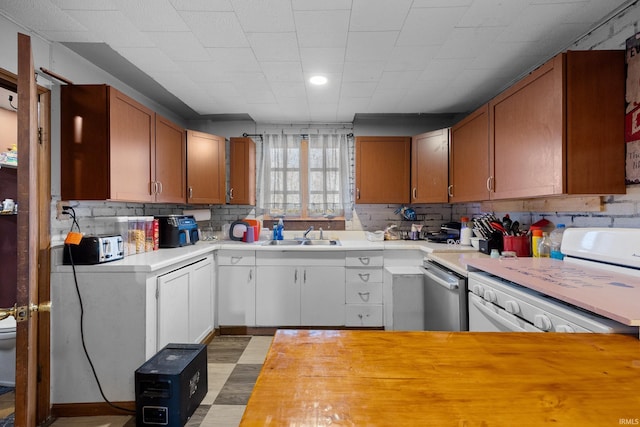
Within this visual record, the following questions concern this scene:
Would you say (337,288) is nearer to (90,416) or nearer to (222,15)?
(90,416)

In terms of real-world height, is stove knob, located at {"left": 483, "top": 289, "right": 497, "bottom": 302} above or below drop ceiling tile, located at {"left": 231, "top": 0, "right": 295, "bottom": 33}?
below

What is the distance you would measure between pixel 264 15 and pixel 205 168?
6.21ft

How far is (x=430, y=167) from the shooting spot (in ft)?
10.7

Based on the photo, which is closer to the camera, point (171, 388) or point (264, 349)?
point (171, 388)

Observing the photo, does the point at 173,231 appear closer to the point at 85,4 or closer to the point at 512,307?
the point at 85,4

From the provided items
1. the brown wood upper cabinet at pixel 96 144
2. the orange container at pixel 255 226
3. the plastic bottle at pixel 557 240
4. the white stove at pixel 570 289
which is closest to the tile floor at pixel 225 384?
the orange container at pixel 255 226

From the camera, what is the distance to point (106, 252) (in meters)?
2.00

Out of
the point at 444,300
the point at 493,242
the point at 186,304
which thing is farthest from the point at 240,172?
the point at 493,242

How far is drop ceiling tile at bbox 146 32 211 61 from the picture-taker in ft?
6.42

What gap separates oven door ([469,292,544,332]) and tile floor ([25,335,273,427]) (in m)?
1.54

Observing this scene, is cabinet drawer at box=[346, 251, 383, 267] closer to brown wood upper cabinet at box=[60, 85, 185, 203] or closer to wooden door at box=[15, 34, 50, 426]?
brown wood upper cabinet at box=[60, 85, 185, 203]

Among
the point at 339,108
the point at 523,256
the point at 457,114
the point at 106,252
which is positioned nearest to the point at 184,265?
the point at 106,252

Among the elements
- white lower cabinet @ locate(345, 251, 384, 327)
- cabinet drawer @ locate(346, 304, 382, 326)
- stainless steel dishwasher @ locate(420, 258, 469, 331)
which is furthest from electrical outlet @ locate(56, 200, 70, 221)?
stainless steel dishwasher @ locate(420, 258, 469, 331)

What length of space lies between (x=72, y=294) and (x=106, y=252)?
300mm
